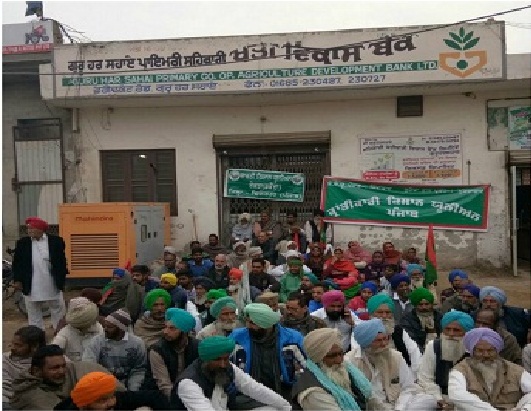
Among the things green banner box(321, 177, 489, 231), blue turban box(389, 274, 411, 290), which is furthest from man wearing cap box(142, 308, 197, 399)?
green banner box(321, 177, 489, 231)

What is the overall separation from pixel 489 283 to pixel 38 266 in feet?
24.1

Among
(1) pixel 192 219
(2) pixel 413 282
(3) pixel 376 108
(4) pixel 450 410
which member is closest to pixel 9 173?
(1) pixel 192 219

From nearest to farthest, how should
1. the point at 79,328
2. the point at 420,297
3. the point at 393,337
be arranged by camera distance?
the point at 393,337, the point at 79,328, the point at 420,297

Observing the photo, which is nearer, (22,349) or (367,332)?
(22,349)

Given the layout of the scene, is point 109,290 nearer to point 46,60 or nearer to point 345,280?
point 345,280

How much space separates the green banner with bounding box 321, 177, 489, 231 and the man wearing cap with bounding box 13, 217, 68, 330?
5.54m

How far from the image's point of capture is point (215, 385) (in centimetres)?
372

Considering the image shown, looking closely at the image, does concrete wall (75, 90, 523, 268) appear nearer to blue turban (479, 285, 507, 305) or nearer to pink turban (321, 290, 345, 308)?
blue turban (479, 285, 507, 305)

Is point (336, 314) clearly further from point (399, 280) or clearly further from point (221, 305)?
point (399, 280)

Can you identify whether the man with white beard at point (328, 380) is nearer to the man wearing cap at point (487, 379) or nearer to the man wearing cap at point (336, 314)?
the man wearing cap at point (487, 379)

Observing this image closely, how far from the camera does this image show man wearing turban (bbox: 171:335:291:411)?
3.60 metres

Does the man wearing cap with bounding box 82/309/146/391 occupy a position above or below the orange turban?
below

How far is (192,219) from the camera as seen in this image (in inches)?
462

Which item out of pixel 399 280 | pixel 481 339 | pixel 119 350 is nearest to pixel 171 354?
pixel 119 350
